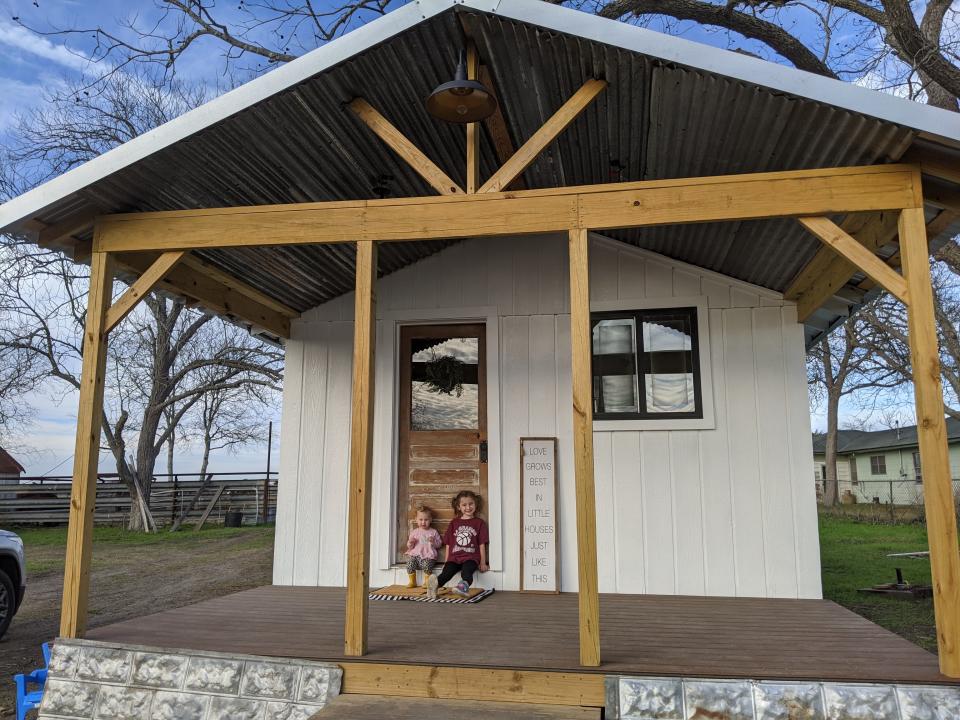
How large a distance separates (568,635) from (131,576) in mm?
8400

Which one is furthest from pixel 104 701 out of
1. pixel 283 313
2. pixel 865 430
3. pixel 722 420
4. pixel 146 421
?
pixel 865 430

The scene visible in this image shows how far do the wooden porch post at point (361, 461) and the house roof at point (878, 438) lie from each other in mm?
20584

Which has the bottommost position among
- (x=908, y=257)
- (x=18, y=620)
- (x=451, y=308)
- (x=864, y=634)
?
(x=18, y=620)

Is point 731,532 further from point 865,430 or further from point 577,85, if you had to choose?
point 865,430

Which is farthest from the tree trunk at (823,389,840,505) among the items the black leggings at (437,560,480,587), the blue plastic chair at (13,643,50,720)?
the blue plastic chair at (13,643,50,720)

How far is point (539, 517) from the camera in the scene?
533 centimetres

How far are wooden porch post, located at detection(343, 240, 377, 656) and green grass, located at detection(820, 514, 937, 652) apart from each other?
489 centimetres

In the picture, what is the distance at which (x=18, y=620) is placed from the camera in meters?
7.52

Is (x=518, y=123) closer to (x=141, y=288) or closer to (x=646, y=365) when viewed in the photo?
(x=646, y=365)

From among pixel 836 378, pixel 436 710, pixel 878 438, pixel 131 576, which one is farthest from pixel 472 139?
pixel 878 438

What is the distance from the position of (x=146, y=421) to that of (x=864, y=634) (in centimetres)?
1567

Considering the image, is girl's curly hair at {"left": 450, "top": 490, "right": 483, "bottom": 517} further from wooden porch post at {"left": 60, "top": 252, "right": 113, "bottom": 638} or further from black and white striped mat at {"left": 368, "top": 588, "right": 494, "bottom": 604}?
wooden porch post at {"left": 60, "top": 252, "right": 113, "bottom": 638}

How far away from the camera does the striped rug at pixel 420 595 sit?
4867 millimetres

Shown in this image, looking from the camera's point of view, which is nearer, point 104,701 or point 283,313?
point 104,701
